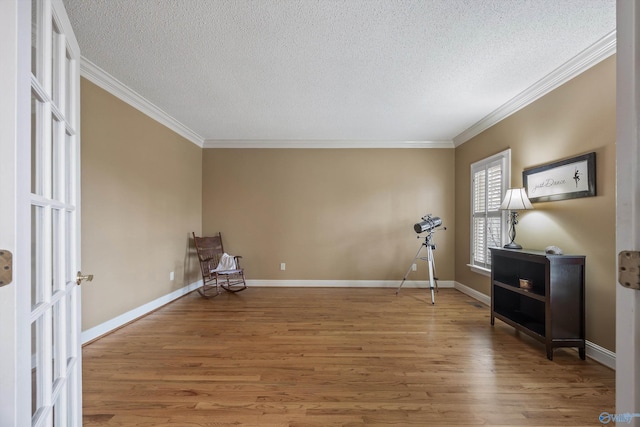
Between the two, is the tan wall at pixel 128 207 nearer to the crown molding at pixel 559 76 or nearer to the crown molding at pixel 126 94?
the crown molding at pixel 126 94

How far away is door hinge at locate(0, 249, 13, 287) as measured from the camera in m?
0.60

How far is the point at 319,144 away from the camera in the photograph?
4602 mm

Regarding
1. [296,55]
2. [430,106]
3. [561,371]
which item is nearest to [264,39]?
[296,55]

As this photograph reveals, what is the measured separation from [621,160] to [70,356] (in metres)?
1.99

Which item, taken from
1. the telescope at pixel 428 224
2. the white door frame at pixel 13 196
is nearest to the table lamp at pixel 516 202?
the telescope at pixel 428 224

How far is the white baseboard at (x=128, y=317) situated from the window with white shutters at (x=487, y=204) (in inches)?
169

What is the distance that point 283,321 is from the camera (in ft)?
9.77

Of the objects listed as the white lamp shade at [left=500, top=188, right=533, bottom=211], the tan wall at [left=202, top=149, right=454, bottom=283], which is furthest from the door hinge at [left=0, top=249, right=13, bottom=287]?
the tan wall at [left=202, top=149, right=454, bottom=283]

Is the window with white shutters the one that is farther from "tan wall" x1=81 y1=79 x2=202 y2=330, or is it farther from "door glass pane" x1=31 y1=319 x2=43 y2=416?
"tan wall" x1=81 y1=79 x2=202 y2=330

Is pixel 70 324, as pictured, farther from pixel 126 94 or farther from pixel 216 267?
pixel 216 267

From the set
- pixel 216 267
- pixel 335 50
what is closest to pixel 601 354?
pixel 335 50

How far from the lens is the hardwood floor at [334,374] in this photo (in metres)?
1.55

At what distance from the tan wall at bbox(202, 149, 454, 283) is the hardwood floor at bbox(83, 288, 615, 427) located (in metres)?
1.50

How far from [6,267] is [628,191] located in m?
1.51
